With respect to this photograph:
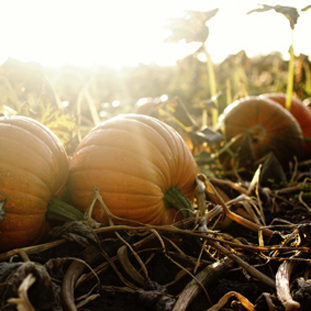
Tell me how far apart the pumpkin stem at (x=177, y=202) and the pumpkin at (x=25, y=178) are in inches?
21.4

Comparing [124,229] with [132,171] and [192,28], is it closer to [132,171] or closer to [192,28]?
[132,171]

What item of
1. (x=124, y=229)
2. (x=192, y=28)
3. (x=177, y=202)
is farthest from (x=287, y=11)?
(x=124, y=229)

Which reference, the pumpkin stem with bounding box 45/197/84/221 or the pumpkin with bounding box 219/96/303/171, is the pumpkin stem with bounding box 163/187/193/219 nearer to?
the pumpkin stem with bounding box 45/197/84/221

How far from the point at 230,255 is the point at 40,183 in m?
0.85

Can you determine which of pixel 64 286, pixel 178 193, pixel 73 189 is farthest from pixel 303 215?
pixel 64 286

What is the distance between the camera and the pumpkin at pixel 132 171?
1550 millimetres

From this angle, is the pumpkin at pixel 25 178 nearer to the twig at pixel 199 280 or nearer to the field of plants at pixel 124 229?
the field of plants at pixel 124 229

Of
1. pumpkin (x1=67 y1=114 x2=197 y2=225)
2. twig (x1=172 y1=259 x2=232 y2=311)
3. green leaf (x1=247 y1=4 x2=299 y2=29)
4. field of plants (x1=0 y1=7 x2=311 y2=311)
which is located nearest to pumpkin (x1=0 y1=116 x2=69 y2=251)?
field of plants (x1=0 y1=7 x2=311 y2=311)

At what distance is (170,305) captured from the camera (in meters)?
1.10

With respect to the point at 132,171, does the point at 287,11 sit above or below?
above

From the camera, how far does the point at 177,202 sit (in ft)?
5.54

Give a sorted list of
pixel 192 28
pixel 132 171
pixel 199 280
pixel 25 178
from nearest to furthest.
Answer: pixel 199 280, pixel 25 178, pixel 132 171, pixel 192 28

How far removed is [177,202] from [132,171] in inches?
11.8

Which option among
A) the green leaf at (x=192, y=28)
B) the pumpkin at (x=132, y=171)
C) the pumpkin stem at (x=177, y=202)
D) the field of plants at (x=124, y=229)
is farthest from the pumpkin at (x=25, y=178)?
the green leaf at (x=192, y=28)
